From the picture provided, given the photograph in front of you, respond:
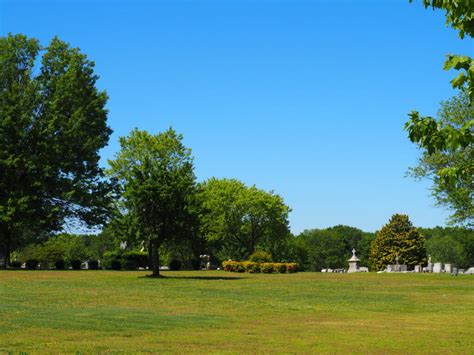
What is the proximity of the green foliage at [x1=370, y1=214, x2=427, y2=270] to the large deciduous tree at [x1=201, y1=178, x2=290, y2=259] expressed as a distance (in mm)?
26119

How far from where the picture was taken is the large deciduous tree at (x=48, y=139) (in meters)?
48.4

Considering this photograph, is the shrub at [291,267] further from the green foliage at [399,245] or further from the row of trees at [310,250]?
the green foliage at [399,245]

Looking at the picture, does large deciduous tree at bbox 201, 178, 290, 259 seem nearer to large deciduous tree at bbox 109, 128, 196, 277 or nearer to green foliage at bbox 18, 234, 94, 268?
green foliage at bbox 18, 234, 94, 268

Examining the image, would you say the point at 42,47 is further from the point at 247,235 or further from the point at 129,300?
the point at 247,235

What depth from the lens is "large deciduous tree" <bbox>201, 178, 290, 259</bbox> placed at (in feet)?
277

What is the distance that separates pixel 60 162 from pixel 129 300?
3039 centimetres

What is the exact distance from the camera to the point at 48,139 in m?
49.9

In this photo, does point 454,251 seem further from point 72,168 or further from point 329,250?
point 72,168

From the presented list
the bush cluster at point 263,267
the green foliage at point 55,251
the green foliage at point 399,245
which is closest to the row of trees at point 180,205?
the bush cluster at point 263,267

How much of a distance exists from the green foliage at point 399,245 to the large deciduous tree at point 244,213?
85.7ft

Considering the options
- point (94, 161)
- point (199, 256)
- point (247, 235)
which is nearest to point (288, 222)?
point (247, 235)

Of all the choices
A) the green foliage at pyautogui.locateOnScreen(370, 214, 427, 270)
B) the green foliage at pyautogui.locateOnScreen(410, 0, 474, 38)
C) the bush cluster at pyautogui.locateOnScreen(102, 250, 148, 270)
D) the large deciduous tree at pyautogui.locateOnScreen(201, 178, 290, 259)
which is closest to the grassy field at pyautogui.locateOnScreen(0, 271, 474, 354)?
the green foliage at pyautogui.locateOnScreen(410, 0, 474, 38)

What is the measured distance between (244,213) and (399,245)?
33.5 metres

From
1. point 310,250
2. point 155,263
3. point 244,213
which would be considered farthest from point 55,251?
point 310,250
